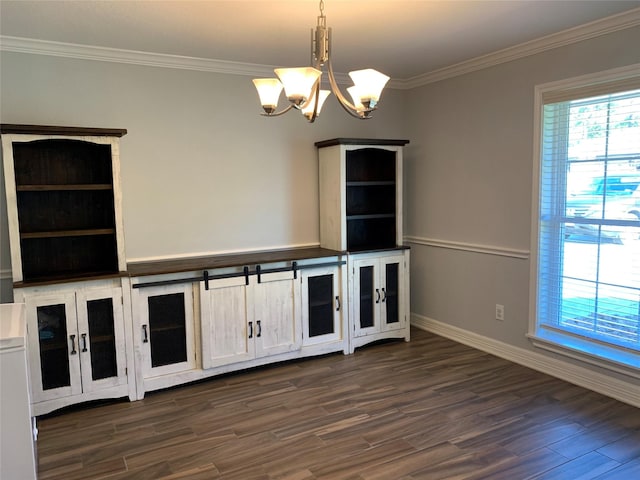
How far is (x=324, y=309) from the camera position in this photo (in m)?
4.11

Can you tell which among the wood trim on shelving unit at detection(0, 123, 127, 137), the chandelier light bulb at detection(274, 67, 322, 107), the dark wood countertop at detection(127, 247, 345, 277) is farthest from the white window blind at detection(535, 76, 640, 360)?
the wood trim on shelving unit at detection(0, 123, 127, 137)

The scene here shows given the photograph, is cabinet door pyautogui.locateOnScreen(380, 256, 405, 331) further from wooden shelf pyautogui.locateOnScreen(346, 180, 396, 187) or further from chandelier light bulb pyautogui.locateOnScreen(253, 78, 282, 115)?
chandelier light bulb pyautogui.locateOnScreen(253, 78, 282, 115)

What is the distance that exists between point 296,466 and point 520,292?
7.46 ft

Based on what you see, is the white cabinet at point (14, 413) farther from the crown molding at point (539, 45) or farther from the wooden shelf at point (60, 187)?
the crown molding at point (539, 45)

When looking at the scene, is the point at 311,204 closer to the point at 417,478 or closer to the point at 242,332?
the point at 242,332

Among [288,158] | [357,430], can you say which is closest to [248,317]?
[357,430]

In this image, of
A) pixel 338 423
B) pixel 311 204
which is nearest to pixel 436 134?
pixel 311 204

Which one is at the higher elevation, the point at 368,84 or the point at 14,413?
the point at 368,84

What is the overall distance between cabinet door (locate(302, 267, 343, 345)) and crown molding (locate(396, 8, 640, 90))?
197cm

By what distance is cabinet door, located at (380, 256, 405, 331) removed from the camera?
4.35 metres

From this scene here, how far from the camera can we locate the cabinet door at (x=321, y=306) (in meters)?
4.00

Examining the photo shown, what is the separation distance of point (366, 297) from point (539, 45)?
7.67 feet

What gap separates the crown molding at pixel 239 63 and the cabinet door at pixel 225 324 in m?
1.71

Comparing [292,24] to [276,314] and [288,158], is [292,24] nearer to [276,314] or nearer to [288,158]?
[288,158]
